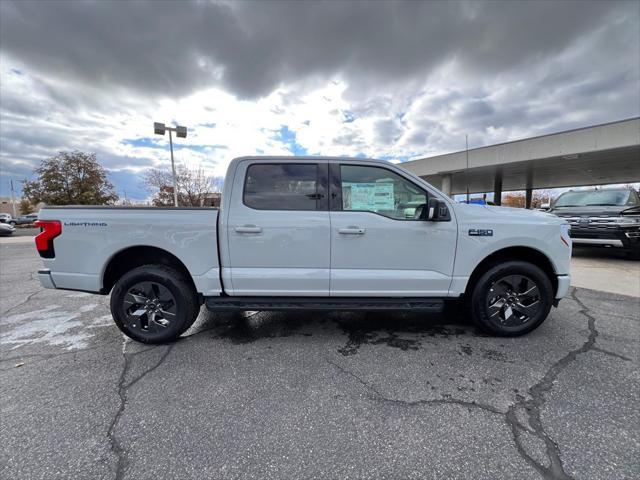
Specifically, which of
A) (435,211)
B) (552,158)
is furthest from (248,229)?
(552,158)

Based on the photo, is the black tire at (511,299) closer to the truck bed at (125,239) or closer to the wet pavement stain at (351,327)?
the wet pavement stain at (351,327)

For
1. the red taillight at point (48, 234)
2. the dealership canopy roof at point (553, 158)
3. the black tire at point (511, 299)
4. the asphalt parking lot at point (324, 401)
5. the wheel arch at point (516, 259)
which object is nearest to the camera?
the asphalt parking lot at point (324, 401)

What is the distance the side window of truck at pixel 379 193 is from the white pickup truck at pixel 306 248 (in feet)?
0.04

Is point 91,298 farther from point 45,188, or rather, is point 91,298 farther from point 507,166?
point 45,188

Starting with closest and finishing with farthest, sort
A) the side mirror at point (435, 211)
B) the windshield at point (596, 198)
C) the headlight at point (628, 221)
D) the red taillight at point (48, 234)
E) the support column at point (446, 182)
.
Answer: the side mirror at point (435, 211) → the red taillight at point (48, 234) → the headlight at point (628, 221) → the windshield at point (596, 198) → the support column at point (446, 182)

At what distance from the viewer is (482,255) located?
306 cm

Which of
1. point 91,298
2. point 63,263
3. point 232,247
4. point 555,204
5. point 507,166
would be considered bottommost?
point 91,298

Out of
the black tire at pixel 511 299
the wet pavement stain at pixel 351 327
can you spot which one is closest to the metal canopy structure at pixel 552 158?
the black tire at pixel 511 299

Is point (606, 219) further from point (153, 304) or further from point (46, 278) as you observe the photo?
point (46, 278)

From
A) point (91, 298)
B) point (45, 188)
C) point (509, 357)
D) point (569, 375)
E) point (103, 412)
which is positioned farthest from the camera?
point (45, 188)

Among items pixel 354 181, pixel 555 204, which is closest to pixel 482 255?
pixel 354 181

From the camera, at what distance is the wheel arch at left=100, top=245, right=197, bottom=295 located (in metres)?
3.13

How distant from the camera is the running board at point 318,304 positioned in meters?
3.04

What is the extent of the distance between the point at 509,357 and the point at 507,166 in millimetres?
18057
